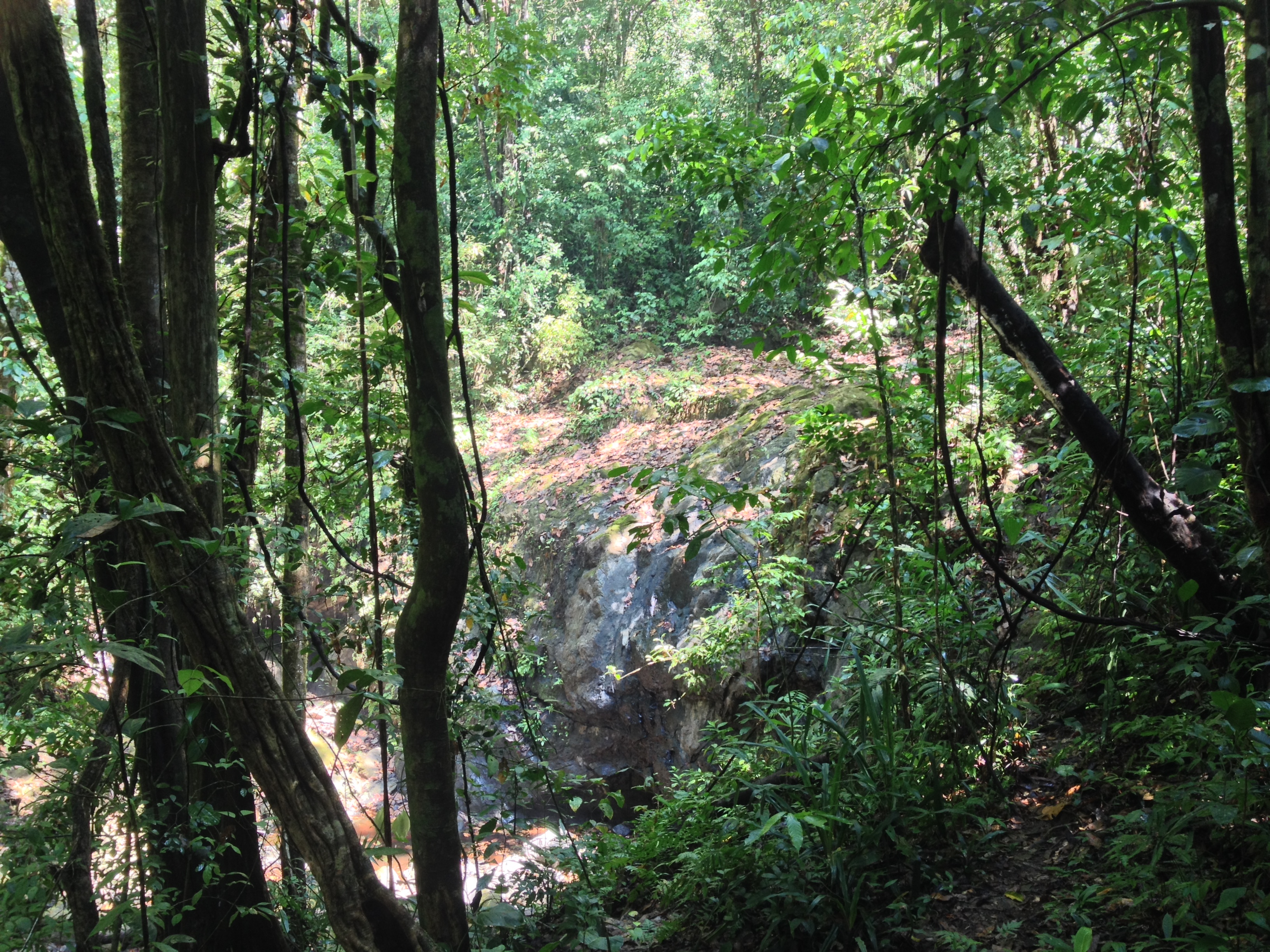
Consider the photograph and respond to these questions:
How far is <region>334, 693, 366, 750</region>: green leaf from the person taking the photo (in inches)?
61.7

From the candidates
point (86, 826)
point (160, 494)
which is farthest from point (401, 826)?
point (160, 494)

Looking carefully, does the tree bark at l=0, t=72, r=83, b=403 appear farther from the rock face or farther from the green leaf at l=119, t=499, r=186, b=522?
the rock face

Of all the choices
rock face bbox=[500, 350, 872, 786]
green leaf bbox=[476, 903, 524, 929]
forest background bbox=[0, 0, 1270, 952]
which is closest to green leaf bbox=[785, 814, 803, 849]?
forest background bbox=[0, 0, 1270, 952]

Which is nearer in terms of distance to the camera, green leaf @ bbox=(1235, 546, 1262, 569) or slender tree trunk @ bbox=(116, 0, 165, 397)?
green leaf @ bbox=(1235, 546, 1262, 569)

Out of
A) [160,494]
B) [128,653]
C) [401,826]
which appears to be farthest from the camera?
[401,826]

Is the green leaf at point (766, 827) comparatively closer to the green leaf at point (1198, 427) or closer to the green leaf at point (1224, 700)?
the green leaf at point (1224, 700)

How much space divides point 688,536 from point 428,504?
1349mm

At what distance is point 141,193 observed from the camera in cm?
246

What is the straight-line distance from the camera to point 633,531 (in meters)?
2.49

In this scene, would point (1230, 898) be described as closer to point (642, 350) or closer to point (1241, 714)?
point (1241, 714)

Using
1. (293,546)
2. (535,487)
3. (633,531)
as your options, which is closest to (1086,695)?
(633,531)

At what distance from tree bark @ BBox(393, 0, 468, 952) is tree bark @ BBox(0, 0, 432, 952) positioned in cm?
23

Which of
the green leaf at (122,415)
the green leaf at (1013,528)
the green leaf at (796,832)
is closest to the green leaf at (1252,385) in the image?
the green leaf at (1013,528)

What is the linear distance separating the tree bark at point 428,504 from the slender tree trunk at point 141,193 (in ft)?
3.88
